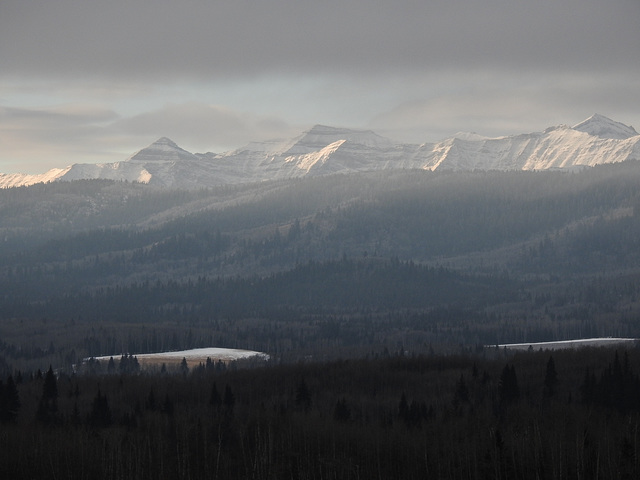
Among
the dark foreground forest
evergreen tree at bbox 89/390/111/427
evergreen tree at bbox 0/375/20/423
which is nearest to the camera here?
the dark foreground forest

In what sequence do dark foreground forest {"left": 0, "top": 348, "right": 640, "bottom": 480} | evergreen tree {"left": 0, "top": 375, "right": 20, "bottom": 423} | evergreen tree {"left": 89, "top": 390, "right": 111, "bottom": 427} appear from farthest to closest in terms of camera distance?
evergreen tree {"left": 0, "top": 375, "right": 20, "bottom": 423}, evergreen tree {"left": 89, "top": 390, "right": 111, "bottom": 427}, dark foreground forest {"left": 0, "top": 348, "right": 640, "bottom": 480}

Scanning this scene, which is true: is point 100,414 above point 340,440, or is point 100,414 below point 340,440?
above

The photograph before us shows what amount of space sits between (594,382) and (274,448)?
5657cm

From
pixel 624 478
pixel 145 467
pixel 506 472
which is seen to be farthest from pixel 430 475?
pixel 145 467

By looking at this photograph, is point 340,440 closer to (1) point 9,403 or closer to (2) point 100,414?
(2) point 100,414

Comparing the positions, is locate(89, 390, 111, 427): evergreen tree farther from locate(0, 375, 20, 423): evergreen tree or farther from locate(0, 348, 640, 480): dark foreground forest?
locate(0, 375, 20, 423): evergreen tree

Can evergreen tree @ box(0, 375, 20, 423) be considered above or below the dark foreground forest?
above

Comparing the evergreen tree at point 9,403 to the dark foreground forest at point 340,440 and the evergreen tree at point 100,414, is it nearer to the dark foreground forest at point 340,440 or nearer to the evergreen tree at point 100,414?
the dark foreground forest at point 340,440

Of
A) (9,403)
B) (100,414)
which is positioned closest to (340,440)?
(100,414)

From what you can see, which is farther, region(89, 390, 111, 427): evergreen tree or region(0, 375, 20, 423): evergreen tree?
region(0, 375, 20, 423): evergreen tree

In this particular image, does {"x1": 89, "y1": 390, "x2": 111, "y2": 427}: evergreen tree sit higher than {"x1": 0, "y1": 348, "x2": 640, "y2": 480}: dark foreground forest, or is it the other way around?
{"x1": 89, "y1": 390, "x2": 111, "y2": 427}: evergreen tree

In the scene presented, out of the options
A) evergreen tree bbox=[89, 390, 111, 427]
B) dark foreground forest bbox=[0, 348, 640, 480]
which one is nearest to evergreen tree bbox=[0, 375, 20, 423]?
dark foreground forest bbox=[0, 348, 640, 480]

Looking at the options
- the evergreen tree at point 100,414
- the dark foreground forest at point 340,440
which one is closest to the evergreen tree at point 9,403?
the dark foreground forest at point 340,440

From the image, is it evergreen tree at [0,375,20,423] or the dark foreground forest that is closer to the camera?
the dark foreground forest
